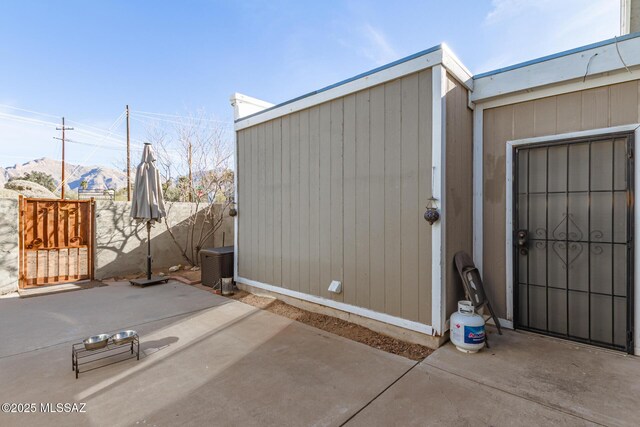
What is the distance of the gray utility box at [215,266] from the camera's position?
5.25 m

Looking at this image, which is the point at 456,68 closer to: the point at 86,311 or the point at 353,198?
the point at 353,198

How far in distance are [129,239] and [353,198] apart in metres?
5.44

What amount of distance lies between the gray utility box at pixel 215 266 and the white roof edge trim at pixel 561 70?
14.7 feet

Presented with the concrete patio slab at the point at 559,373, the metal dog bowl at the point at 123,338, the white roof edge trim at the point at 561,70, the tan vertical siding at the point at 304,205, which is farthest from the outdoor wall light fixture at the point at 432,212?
the metal dog bowl at the point at 123,338

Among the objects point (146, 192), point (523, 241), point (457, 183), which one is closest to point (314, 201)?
point (457, 183)

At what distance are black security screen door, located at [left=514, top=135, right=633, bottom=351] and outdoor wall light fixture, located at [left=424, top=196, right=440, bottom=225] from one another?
1.06m

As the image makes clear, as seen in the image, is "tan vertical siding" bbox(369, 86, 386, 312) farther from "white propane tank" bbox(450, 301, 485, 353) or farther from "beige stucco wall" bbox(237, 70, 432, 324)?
"white propane tank" bbox(450, 301, 485, 353)

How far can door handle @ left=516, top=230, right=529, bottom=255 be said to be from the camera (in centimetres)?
307

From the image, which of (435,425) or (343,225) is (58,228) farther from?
(435,425)

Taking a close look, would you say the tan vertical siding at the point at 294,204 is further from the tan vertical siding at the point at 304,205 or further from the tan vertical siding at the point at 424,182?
the tan vertical siding at the point at 424,182

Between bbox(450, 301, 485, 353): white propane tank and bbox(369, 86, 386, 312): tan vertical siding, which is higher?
bbox(369, 86, 386, 312): tan vertical siding

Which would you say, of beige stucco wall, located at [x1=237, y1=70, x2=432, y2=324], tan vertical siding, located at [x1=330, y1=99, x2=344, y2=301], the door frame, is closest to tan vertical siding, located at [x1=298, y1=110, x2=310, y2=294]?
beige stucco wall, located at [x1=237, y1=70, x2=432, y2=324]

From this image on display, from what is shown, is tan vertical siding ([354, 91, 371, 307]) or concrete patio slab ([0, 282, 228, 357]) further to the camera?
tan vertical siding ([354, 91, 371, 307])

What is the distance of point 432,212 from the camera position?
2732mm
